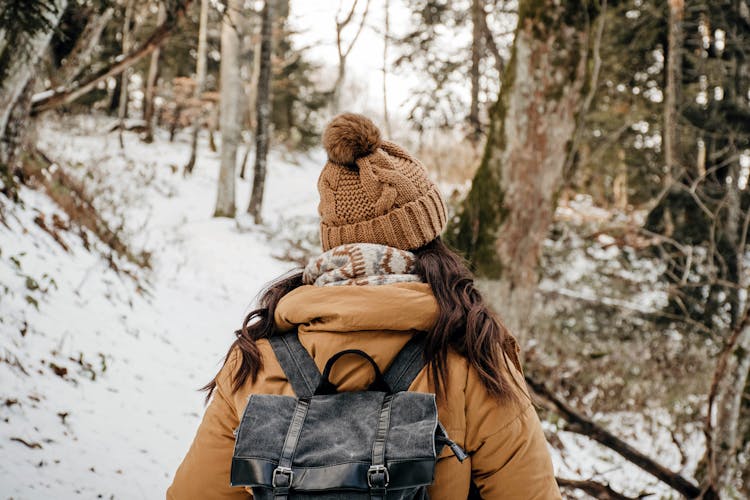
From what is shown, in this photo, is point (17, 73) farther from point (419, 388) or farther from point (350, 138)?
point (419, 388)

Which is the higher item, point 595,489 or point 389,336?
point 389,336

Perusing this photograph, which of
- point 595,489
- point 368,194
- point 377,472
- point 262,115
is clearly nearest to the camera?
point 377,472

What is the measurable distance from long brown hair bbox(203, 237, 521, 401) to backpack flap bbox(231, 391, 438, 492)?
0.50ft

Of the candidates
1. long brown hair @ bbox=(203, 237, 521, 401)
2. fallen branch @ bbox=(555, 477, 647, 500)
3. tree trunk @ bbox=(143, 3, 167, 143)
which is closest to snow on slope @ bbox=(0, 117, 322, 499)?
long brown hair @ bbox=(203, 237, 521, 401)

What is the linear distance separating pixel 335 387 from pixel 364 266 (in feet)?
1.10

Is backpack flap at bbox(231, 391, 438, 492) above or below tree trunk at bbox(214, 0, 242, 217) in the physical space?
below

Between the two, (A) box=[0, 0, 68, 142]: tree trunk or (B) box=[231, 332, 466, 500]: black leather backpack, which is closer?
(B) box=[231, 332, 466, 500]: black leather backpack

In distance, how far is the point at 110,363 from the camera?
3986 mm

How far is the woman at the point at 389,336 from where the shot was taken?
4.40ft

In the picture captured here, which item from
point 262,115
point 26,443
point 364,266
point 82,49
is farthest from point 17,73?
point 262,115

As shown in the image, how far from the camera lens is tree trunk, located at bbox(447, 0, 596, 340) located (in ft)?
10.7

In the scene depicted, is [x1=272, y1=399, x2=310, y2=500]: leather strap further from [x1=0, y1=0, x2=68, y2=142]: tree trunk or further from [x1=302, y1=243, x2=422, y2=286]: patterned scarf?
[x1=0, y1=0, x2=68, y2=142]: tree trunk

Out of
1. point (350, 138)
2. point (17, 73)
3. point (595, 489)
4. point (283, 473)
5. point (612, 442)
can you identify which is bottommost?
point (595, 489)

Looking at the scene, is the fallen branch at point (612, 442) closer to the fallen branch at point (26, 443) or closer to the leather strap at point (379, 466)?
the leather strap at point (379, 466)
